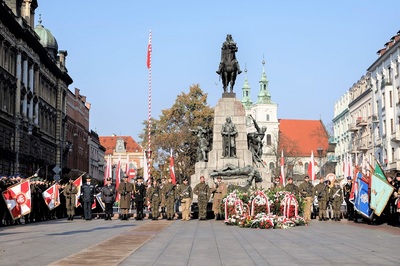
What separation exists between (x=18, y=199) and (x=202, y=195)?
689 cm

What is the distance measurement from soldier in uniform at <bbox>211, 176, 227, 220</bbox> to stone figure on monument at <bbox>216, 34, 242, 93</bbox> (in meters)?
7.74

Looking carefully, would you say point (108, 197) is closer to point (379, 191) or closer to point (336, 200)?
point (336, 200)

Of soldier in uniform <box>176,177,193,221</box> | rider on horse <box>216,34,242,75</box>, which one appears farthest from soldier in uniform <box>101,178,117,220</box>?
rider on horse <box>216,34,242,75</box>

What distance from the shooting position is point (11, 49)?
49.3 m

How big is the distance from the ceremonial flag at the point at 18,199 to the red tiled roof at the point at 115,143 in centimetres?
12640

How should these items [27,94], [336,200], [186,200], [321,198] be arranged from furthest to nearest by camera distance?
[27,94] < [336,200] < [321,198] < [186,200]

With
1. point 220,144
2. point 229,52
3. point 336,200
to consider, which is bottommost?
point 336,200

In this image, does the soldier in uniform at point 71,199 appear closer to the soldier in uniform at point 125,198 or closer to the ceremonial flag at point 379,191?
the soldier in uniform at point 125,198

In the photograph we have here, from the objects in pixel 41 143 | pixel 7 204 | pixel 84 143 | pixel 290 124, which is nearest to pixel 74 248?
pixel 7 204

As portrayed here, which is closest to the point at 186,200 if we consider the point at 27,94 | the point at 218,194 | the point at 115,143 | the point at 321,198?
the point at 218,194

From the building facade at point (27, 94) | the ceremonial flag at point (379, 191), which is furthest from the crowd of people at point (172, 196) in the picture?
the building facade at point (27, 94)

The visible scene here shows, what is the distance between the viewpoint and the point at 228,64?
31250mm

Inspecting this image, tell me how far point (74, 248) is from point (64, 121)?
63.3 metres

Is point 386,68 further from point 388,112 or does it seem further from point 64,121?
point 64,121
